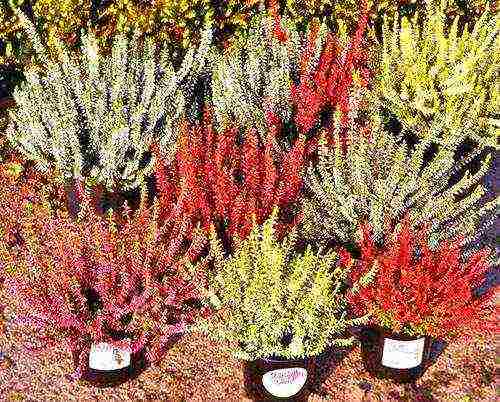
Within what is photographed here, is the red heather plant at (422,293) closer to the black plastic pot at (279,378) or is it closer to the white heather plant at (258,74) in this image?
the black plastic pot at (279,378)

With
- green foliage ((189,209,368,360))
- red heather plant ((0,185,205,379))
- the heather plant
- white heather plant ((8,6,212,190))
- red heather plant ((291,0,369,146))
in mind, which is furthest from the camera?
the heather plant

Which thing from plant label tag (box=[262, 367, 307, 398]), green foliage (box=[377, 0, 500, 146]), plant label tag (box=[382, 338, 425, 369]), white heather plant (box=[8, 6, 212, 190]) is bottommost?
plant label tag (box=[262, 367, 307, 398])

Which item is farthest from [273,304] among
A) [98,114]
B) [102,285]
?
[98,114]

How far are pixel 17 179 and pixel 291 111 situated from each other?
5.54 ft

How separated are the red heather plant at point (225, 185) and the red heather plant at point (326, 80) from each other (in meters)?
0.48

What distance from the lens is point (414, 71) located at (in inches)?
193

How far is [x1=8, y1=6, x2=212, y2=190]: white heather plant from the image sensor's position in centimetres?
440

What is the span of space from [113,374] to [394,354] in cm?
124

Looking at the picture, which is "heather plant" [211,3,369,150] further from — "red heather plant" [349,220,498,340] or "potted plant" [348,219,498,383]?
"red heather plant" [349,220,498,340]

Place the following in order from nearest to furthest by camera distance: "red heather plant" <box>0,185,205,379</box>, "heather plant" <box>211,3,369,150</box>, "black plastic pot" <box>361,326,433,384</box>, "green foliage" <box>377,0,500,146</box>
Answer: "red heather plant" <box>0,185,205,379</box> < "black plastic pot" <box>361,326,433,384</box> < "heather plant" <box>211,3,369,150</box> < "green foliage" <box>377,0,500,146</box>

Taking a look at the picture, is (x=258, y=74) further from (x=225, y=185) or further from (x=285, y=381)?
(x=285, y=381)

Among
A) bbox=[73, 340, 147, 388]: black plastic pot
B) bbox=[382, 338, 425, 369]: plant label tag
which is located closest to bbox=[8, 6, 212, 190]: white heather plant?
bbox=[73, 340, 147, 388]: black plastic pot

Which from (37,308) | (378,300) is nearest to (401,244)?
(378,300)

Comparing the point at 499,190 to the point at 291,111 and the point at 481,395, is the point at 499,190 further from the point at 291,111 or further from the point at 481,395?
the point at 481,395
